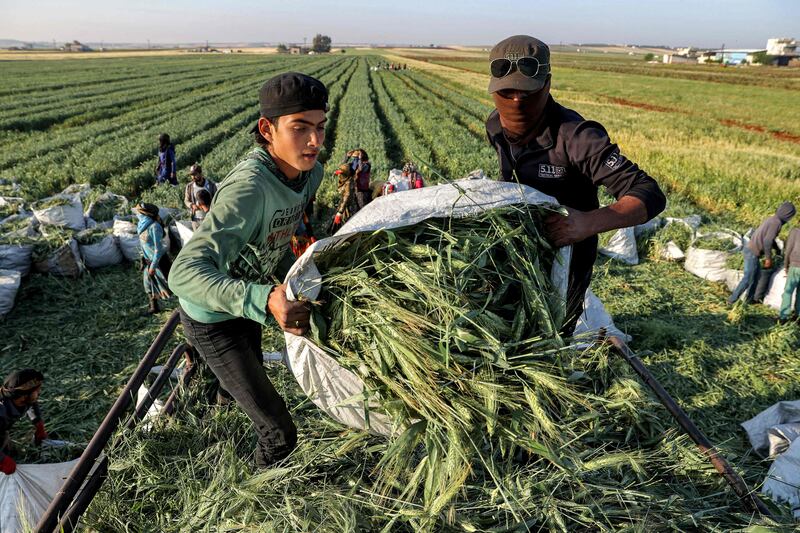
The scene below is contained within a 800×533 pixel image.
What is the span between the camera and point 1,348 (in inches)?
177

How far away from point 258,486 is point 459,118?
19.4 meters

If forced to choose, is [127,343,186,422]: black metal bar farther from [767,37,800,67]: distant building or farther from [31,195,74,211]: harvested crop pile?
[767,37,800,67]: distant building

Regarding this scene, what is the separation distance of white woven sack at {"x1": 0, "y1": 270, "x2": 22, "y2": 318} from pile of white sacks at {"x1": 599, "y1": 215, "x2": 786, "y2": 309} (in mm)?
7434

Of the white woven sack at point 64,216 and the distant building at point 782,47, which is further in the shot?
the distant building at point 782,47

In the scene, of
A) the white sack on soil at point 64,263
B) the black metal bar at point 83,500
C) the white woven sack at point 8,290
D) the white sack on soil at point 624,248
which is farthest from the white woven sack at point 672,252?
the white woven sack at point 8,290

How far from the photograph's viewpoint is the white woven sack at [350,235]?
5.41ft

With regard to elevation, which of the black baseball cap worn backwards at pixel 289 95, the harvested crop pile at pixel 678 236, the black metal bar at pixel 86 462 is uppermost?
the black baseball cap worn backwards at pixel 289 95

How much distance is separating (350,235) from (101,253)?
567 centimetres

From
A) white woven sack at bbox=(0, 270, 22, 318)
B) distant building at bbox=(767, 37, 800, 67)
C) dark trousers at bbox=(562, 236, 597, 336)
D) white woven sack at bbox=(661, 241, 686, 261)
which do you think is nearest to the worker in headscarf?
white woven sack at bbox=(0, 270, 22, 318)

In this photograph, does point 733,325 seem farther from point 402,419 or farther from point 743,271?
point 402,419

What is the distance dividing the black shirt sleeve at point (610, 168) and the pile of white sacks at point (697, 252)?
4.63 metres

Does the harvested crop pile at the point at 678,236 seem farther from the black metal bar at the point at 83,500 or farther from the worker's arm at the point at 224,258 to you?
the black metal bar at the point at 83,500

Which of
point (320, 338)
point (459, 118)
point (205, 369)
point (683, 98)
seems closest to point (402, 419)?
point (320, 338)

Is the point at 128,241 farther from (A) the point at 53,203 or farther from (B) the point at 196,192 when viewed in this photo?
(A) the point at 53,203
